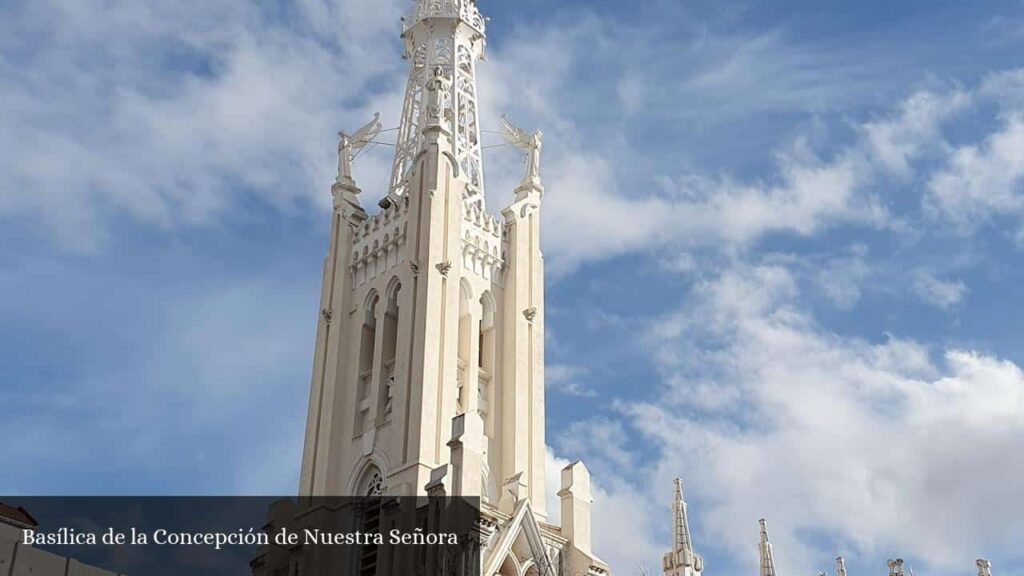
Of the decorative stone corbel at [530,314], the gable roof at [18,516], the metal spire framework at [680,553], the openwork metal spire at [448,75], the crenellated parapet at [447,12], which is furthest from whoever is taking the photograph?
the crenellated parapet at [447,12]

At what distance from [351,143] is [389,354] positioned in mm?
10001

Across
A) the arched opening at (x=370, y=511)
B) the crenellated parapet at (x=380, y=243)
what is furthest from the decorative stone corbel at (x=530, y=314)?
the arched opening at (x=370, y=511)

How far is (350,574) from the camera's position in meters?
37.3

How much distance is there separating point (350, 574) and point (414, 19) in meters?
22.5

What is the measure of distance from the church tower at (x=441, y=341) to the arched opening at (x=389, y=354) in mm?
46

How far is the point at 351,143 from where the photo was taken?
4784 cm

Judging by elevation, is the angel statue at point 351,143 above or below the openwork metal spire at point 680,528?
above

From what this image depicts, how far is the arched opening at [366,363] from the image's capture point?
41.0 meters

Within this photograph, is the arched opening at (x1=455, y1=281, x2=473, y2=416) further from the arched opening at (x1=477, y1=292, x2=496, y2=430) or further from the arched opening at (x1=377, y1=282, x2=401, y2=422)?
the arched opening at (x1=377, y1=282, x2=401, y2=422)

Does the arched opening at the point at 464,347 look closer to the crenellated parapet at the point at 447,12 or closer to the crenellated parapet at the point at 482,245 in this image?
the crenellated parapet at the point at 482,245

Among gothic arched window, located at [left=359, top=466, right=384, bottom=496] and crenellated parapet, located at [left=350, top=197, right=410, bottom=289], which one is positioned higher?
crenellated parapet, located at [left=350, top=197, right=410, bottom=289]

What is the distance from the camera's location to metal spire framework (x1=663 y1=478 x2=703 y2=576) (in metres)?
35.0

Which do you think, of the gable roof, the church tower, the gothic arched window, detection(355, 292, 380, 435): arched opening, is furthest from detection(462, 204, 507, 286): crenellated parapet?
the gable roof

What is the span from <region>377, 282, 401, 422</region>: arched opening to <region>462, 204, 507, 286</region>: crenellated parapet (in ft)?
8.55
